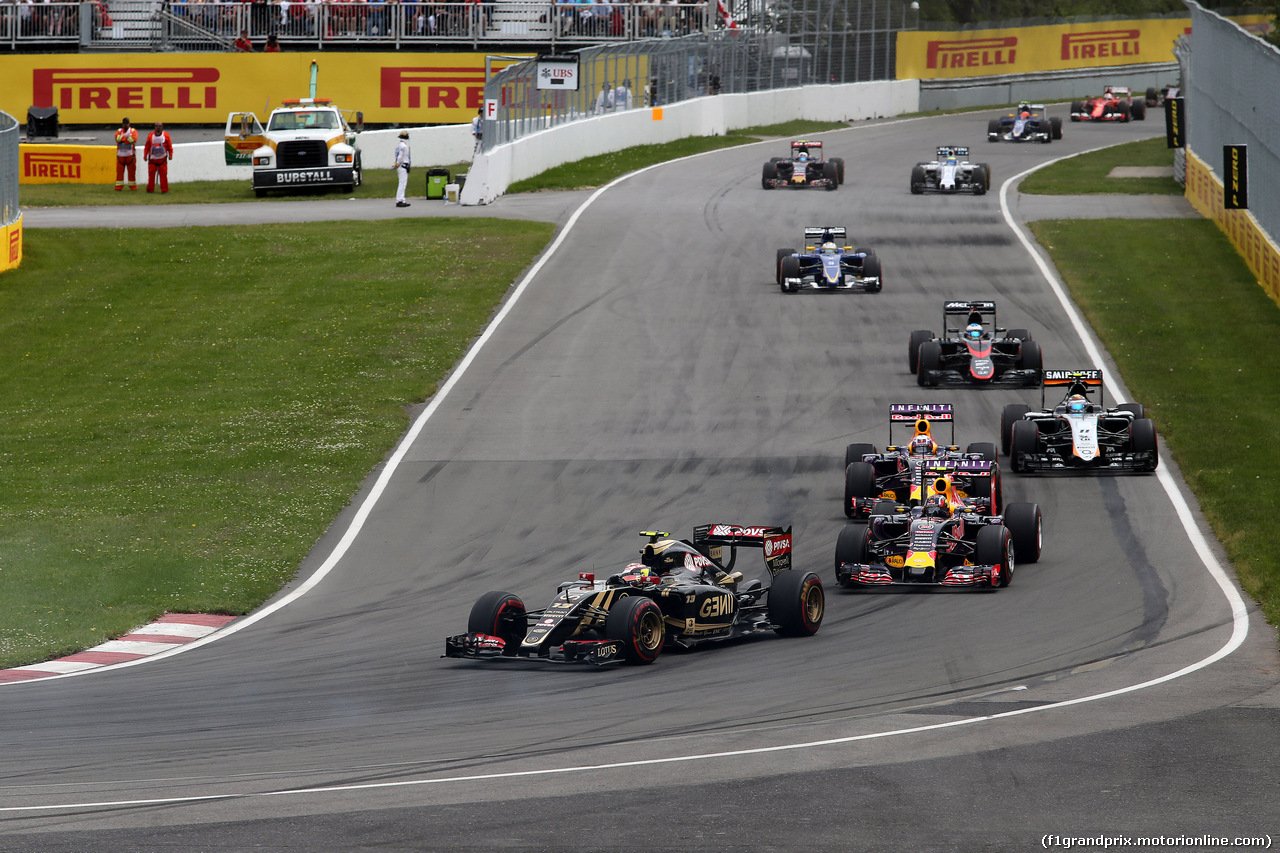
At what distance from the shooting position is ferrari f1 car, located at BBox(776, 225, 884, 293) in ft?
117

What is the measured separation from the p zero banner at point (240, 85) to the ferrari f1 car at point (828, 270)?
28.5 meters

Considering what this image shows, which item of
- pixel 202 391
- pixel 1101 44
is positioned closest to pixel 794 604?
pixel 202 391

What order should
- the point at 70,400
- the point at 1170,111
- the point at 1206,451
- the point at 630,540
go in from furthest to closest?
the point at 1170,111 < the point at 70,400 < the point at 1206,451 < the point at 630,540

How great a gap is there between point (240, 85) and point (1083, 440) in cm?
4651

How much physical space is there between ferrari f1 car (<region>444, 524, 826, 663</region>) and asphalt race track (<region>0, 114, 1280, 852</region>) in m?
0.22

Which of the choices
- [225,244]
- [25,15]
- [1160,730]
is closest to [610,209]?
[225,244]

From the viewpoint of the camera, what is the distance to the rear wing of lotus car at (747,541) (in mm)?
16297

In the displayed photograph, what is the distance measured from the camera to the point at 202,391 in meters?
29.0

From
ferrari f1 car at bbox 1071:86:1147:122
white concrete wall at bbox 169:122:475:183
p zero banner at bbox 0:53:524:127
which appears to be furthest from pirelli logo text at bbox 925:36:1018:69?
white concrete wall at bbox 169:122:475:183

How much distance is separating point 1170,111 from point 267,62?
3371 cm

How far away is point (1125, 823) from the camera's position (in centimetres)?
→ 957

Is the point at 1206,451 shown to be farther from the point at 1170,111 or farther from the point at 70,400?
the point at 1170,111

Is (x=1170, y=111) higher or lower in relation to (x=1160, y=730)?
higher

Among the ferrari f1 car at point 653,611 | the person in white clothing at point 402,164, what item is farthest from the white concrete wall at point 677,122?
the ferrari f1 car at point 653,611
